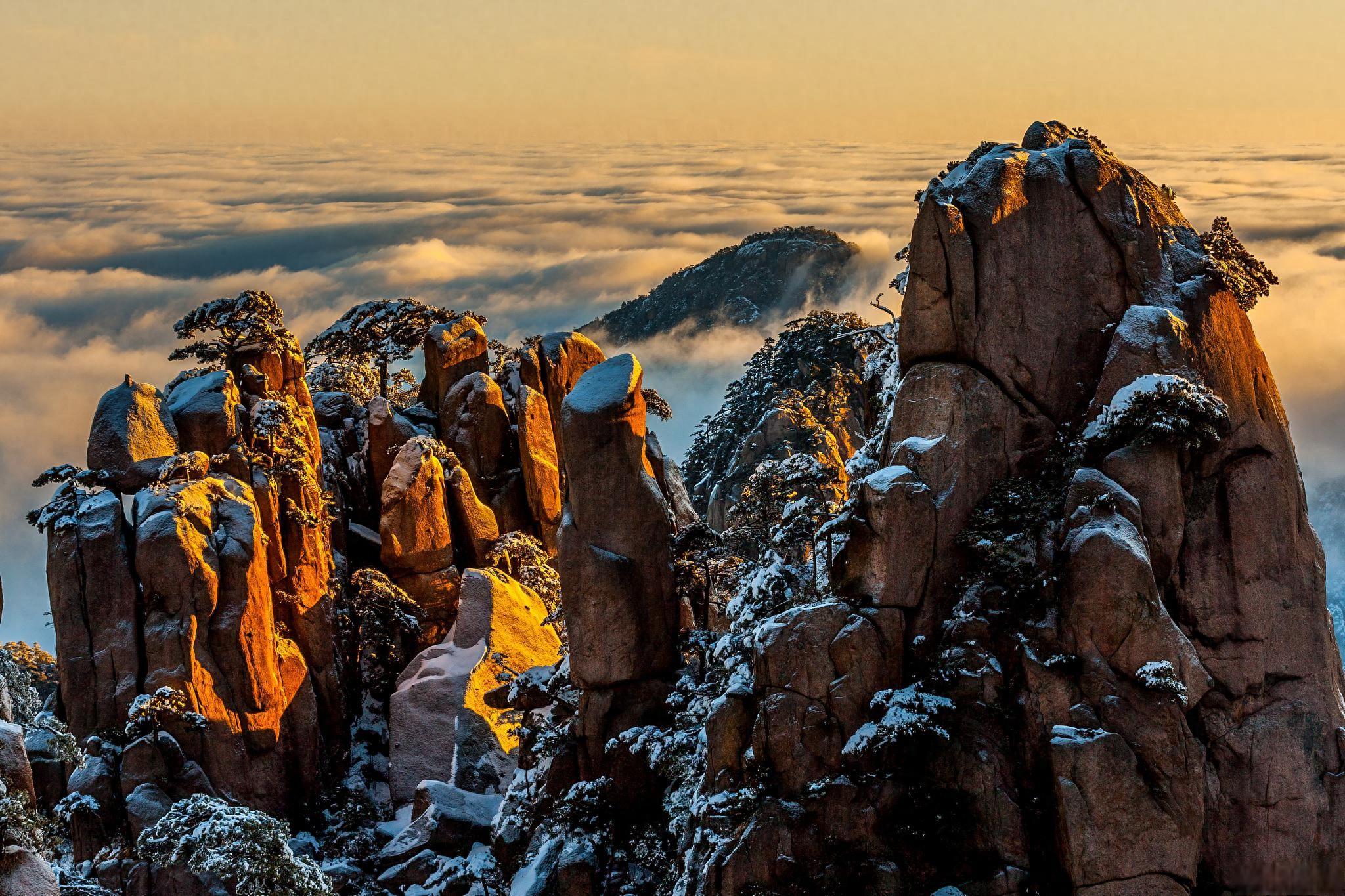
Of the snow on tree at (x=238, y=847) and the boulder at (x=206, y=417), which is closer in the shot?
the snow on tree at (x=238, y=847)

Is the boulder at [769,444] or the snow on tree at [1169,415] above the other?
the snow on tree at [1169,415]

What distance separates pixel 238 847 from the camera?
2692cm

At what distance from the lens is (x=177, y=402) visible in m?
40.6

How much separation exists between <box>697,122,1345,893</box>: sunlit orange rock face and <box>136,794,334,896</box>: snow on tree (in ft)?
27.8

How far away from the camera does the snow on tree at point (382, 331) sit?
55.6m

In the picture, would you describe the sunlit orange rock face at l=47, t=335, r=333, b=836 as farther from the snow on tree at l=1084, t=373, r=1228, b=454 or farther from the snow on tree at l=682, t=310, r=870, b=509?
the snow on tree at l=682, t=310, r=870, b=509

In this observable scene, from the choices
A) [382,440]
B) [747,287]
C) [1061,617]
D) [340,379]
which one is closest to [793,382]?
[340,379]

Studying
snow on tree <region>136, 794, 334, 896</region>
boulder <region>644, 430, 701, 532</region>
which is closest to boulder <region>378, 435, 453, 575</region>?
boulder <region>644, 430, 701, 532</region>

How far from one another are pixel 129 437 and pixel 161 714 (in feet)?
26.5

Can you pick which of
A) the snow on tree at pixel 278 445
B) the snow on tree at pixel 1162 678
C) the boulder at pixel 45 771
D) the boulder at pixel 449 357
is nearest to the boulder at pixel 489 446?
the boulder at pixel 449 357

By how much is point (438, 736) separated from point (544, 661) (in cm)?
429

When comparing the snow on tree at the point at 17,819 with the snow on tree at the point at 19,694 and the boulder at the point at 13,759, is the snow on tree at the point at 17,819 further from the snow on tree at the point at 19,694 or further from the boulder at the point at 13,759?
the snow on tree at the point at 19,694

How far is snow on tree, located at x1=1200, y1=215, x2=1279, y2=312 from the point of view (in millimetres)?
27906

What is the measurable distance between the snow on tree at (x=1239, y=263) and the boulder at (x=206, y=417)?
27384 millimetres
